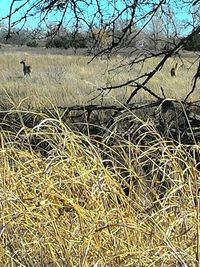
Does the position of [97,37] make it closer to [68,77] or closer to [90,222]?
[90,222]

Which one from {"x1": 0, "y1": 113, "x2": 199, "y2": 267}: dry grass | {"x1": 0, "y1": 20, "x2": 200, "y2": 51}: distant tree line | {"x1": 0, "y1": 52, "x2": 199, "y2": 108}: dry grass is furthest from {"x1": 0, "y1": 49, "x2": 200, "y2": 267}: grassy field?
{"x1": 0, "y1": 52, "x2": 199, "y2": 108}: dry grass

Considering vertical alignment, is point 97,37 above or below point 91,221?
above

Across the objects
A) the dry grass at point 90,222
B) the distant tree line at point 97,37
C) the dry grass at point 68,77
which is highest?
the distant tree line at point 97,37

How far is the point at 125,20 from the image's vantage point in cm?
591

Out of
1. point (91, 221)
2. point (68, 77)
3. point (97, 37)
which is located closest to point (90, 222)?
point (91, 221)

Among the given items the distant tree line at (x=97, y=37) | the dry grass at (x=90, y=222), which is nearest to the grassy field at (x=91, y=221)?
the dry grass at (x=90, y=222)

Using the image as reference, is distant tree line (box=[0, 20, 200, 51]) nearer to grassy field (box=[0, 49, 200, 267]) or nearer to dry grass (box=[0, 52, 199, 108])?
grassy field (box=[0, 49, 200, 267])

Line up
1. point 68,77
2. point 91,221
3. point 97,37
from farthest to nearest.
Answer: point 68,77
point 97,37
point 91,221

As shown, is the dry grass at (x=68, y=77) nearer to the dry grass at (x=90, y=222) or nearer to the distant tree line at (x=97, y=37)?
the distant tree line at (x=97, y=37)

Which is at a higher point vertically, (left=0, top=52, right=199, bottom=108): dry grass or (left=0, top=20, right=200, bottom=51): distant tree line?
(left=0, top=20, right=200, bottom=51): distant tree line

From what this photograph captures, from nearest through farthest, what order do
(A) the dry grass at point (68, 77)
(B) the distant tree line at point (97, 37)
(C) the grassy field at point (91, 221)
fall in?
(C) the grassy field at point (91, 221) → (B) the distant tree line at point (97, 37) → (A) the dry grass at point (68, 77)

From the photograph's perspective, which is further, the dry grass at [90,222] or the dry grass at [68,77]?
the dry grass at [68,77]

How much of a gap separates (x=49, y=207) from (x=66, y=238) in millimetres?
132

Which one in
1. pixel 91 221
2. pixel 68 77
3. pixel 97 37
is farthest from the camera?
pixel 68 77
